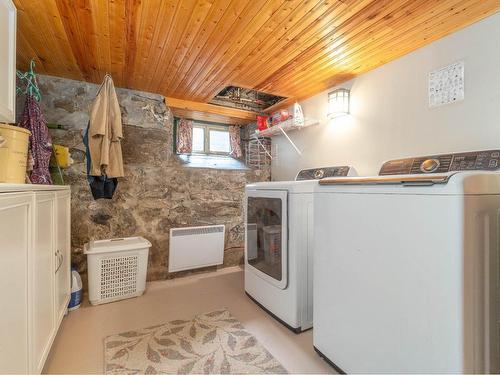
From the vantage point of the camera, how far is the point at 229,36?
64.8 inches

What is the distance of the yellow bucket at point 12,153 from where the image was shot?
1.18 m

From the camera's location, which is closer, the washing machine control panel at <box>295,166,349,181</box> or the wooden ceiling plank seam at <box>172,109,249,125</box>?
the washing machine control panel at <box>295,166,349,181</box>

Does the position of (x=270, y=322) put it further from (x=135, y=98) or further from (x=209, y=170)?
(x=135, y=98)

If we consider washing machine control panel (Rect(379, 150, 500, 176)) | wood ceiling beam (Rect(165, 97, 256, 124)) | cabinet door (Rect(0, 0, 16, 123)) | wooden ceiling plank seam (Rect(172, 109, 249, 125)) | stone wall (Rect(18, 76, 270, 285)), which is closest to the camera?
cabinet door (Rect(0, 0, 16, 123))

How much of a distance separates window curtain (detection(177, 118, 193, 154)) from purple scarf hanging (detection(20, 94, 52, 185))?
148 cm

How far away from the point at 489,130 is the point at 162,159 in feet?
9.05

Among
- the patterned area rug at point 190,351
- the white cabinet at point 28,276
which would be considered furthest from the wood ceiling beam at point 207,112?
the patterned area rug at point 190,351

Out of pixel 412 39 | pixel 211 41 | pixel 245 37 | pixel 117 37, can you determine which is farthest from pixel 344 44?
pixel 117 37

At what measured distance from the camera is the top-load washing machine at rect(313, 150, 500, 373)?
0.85 meters

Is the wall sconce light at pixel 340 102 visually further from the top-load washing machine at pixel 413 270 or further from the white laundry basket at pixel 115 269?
the white laundry basket at pixel 115 269

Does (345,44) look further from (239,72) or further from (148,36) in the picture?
(148,36)

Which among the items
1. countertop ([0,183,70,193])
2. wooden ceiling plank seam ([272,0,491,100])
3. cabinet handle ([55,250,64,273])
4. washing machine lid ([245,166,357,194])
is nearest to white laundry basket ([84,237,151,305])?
cabinet handle ([55,250,64,273])

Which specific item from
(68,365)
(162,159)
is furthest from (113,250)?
(162,159)

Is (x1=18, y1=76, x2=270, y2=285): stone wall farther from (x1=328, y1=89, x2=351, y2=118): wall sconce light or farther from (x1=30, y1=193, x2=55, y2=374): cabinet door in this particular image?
(x1=328, y1=89, x2=351, y2=118): wall sconce light
